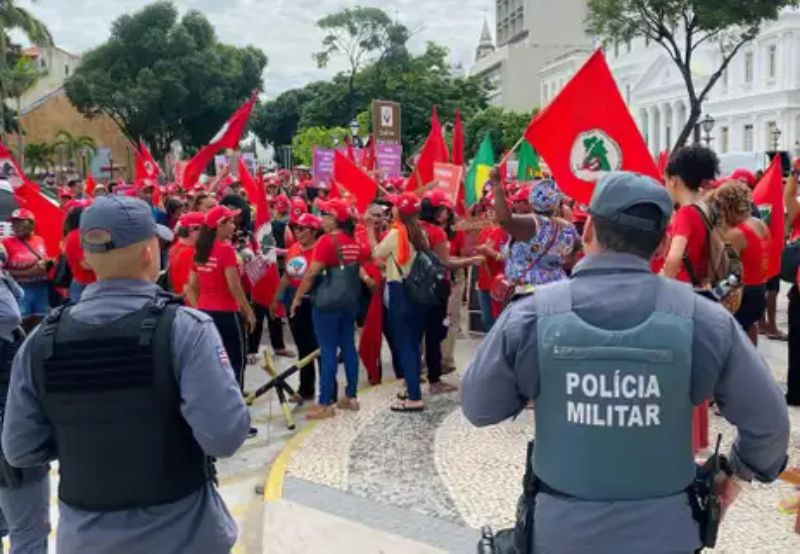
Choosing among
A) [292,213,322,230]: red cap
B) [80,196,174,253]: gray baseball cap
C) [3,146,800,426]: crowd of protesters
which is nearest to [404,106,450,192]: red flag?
[3,146,800,426]: crowd of protesters

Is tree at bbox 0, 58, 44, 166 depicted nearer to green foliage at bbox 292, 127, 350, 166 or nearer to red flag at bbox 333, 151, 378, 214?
green foliage at bbox 292, 127, 350, 166

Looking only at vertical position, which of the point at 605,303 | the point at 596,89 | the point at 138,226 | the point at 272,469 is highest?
the point at 596,89

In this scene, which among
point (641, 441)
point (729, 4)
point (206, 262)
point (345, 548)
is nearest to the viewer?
point (641, 441)

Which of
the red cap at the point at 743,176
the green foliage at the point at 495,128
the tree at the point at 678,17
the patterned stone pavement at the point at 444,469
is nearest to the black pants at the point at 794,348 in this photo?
the patterned stone pavement at the point at 444,469

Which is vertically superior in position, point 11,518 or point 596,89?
point 596,89

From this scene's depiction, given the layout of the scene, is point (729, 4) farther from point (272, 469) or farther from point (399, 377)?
point (272, 469)

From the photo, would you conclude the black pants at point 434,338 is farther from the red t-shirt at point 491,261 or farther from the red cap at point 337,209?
the red cap at point 337,209

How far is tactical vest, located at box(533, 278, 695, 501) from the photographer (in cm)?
222

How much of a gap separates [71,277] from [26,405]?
534cm

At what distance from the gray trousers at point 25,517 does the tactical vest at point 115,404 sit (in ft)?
4.35

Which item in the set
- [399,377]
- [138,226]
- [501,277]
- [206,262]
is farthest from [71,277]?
[138,226]

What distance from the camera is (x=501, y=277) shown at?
6.49 metres

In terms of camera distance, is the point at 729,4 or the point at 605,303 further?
the point at 729,4

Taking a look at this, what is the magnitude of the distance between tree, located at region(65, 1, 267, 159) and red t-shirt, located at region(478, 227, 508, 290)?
43.6 metres
